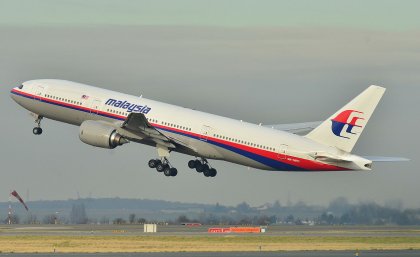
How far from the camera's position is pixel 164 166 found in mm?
99688

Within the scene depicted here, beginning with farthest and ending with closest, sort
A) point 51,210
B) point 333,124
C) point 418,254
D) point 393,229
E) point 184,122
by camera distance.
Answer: point 51,210
point 393,229
point 184,122
point 333,124
point 418,254

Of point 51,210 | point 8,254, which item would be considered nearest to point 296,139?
point 8,254

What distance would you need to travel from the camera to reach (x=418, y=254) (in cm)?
7275

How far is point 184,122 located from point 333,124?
13.7m

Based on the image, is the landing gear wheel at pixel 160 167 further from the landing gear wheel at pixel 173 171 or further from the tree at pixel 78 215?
the tree at pixel 78 215

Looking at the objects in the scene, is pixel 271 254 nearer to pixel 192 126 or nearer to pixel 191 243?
pixel 191 243

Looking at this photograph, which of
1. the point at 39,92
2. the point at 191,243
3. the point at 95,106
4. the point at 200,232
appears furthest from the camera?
the point at 39,92

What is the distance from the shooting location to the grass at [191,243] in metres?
80.1

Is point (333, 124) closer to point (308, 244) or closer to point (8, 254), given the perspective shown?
point (308, 244)

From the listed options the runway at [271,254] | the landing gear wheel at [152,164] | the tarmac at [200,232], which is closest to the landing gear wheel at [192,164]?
the landing gear wheel at [152,164]

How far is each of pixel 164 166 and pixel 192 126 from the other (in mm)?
5626

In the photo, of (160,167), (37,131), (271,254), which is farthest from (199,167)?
(271,254)

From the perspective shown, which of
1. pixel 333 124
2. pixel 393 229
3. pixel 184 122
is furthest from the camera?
pixel 393 229

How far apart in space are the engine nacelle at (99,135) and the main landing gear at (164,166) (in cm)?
357
